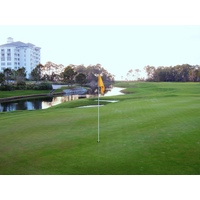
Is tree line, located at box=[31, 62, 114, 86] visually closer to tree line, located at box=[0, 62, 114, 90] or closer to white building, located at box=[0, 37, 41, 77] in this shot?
tree line, located at box=[0, 62, 114, 90]

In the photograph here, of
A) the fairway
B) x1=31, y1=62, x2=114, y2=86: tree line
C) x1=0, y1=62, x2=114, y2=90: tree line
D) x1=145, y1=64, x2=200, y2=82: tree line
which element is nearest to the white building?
x1=0, y1=62, x2=114, y2=90: tree line

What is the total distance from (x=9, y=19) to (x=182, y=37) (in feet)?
45.8

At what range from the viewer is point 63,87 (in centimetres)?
3194

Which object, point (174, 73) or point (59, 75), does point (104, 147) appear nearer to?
point (174, 73)

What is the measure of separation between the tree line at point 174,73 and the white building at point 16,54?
51.4 ft

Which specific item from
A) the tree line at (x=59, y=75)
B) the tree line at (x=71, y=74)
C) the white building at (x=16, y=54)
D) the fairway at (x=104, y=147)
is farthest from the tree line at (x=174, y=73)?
the fairway at (x=104, y=147)

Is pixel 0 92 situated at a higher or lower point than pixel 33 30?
lower

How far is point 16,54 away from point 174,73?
21.6 metres

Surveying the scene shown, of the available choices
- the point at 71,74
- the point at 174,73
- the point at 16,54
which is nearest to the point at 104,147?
the point at 174,73

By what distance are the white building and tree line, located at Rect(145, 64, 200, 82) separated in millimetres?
15677

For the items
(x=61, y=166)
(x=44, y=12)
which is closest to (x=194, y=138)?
(x=61, y=166)

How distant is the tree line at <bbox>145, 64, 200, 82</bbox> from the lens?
86.7 feet

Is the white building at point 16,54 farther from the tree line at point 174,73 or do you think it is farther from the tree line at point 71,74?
the tree line at point 174,73
